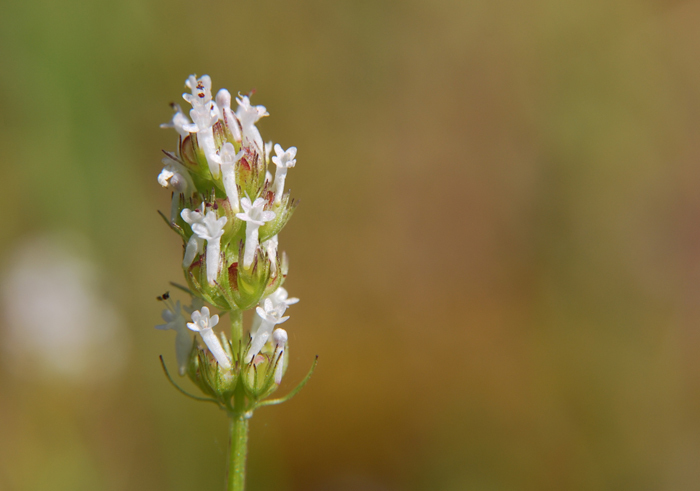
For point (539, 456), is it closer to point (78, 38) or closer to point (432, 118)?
point (432, 118)

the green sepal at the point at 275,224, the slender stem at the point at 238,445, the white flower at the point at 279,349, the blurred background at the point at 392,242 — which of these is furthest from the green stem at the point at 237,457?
the blurred background at the point at 392,242

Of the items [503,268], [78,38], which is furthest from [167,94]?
[503,268]

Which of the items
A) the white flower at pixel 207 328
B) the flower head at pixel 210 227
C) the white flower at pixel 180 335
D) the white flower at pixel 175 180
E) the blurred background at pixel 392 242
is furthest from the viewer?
the blurred background at pixel 392 242

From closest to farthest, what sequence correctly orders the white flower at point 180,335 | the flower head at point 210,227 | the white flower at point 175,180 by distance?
the flower head at point 210,227
the white flower at point 175,180
the white flower at point 180,335

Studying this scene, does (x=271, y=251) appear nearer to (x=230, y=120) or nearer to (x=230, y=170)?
(x=230, y=170)

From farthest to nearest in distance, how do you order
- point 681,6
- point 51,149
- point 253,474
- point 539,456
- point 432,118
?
point 432,118
point 681,6
point 51,149
point 539,456
point 253,474

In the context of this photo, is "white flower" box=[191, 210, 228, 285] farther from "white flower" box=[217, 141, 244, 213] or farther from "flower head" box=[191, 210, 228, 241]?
"white flower" box=[217, 141, 244, 213]

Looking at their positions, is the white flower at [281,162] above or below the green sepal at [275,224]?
above

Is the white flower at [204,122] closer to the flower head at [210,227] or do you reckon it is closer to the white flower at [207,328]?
the flower head at [210,227]
